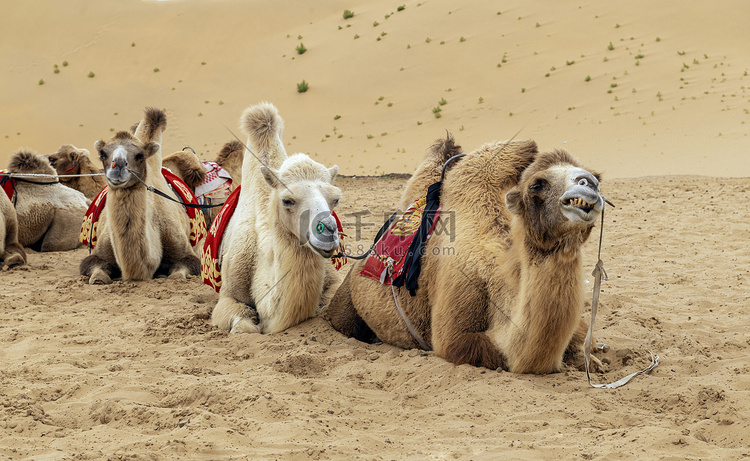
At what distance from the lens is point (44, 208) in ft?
29.5

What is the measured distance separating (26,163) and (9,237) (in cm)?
127

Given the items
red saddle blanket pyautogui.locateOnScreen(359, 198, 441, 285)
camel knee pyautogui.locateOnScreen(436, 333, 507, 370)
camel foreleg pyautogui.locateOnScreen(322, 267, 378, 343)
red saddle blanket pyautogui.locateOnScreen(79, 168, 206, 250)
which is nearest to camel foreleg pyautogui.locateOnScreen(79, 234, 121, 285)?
red saddle blanket pyautogui.locateOnScreen(79, 168, 206, 250)

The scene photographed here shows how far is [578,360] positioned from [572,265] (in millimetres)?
868

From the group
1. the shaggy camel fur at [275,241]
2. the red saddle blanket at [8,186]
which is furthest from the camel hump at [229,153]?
the shaggy camel fur at [275,241]

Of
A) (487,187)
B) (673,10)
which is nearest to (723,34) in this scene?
(673,10)

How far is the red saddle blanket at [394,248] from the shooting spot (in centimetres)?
453

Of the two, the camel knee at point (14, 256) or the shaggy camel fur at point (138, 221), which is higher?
the shaggy camel fur at point (138, 221)

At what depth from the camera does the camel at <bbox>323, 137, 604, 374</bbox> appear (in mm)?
3385

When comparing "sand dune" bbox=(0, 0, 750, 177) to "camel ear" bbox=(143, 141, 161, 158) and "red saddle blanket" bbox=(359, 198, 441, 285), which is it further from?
"red saddle blanket" bbox=(359, 198, 441, 285)

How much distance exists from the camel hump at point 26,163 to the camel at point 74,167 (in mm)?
1093

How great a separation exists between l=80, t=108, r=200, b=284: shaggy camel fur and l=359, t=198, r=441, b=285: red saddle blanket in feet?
9.43

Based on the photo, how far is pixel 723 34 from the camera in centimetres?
2961

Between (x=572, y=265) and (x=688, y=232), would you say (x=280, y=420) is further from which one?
(x=688, y=232)

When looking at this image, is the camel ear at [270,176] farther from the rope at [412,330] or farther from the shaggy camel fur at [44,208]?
the shaggy camel fur at [44,208]
